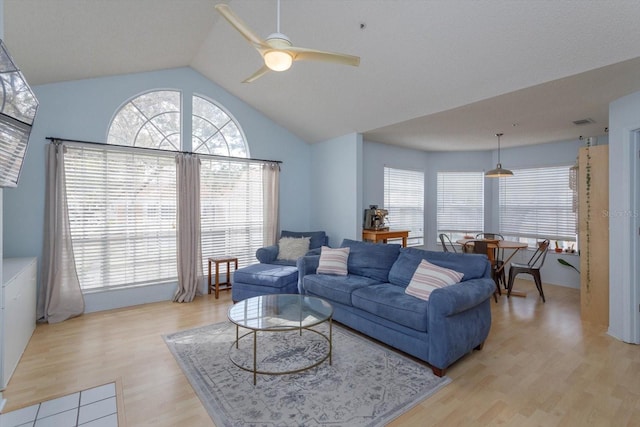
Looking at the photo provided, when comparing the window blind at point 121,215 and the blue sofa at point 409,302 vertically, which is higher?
the window blind at point 121,215

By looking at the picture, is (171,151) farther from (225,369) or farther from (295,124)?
(225,369)

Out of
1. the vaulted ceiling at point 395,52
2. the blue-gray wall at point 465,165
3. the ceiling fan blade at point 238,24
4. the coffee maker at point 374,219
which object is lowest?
the coffee maker at point 374,219

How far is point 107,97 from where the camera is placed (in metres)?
4.20

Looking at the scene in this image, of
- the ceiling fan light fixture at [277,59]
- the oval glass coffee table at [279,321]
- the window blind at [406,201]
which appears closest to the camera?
the ceiling fan light fixture at [277,59]

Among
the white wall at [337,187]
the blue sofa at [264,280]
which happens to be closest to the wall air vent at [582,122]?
the white wall at [337,187]

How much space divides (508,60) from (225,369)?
3846 millimetres

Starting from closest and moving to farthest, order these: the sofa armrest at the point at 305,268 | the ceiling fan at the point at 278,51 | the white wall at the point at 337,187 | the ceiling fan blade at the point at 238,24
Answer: the ceiling fan blade at the point at 238,24 < the ceiling fan at the point at 278,51 < the sofa armrest at the point at 305,268 < the white wall at the point at 337,187

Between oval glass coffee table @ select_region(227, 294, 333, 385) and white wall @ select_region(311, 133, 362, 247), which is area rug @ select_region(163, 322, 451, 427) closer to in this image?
oval glass coffee table @ select_region(227, 294, 333, 385)

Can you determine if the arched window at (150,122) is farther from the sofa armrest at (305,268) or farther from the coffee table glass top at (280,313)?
the coffee table glass top at (280,313)

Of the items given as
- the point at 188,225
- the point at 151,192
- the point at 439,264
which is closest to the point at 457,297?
the point at 439,264

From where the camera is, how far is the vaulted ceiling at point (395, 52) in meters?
2.53

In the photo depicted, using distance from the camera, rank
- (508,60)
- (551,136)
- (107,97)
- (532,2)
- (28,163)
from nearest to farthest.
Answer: (532,2)
(508,60)
(28,163)
(107,97)
(551,136)

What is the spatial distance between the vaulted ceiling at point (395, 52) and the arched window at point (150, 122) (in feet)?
1.46

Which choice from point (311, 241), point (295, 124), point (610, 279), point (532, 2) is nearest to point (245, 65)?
point (295, 124)
